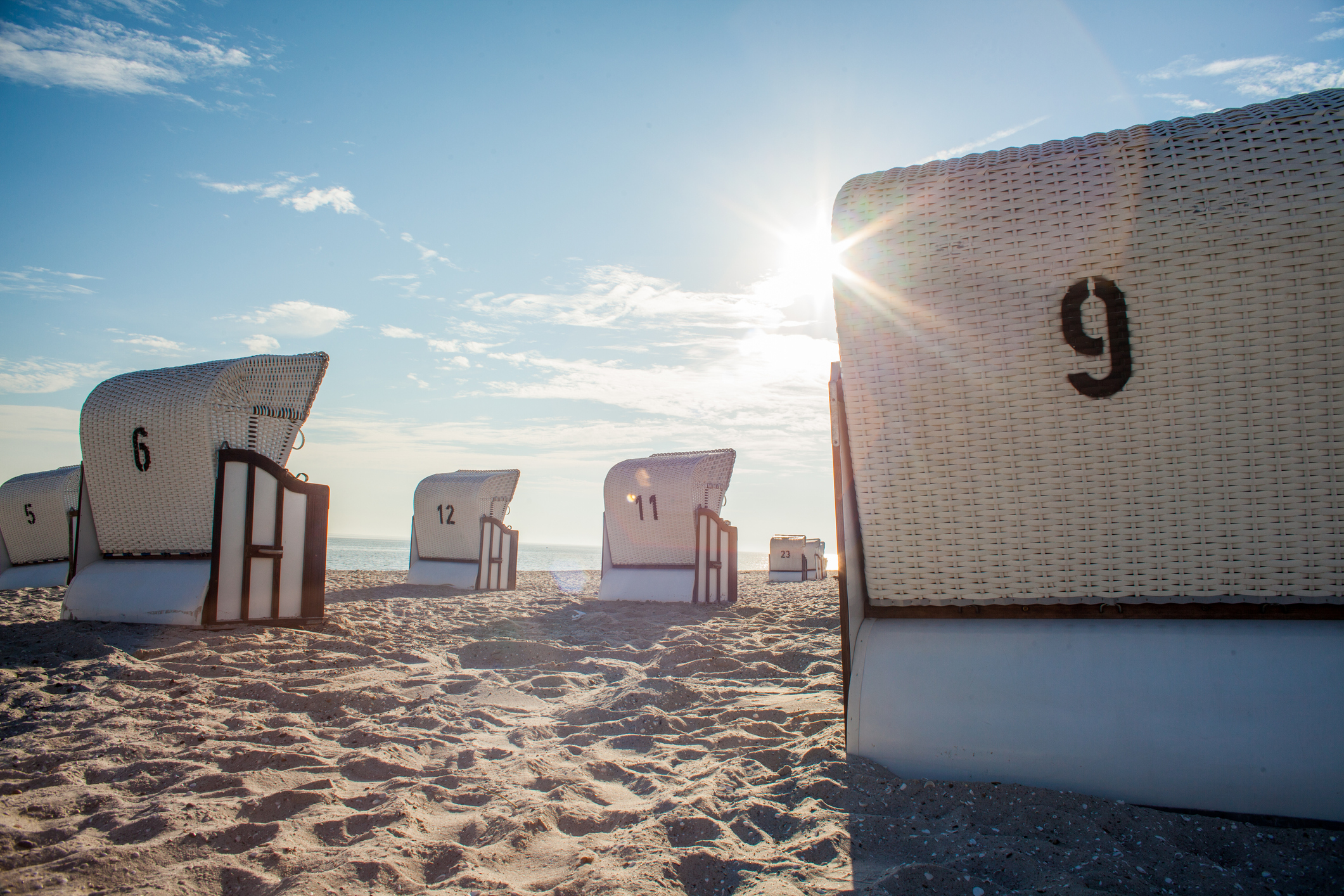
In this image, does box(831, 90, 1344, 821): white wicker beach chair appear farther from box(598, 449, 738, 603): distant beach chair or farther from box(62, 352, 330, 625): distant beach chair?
box(598, 449, 738, 603): distant beach chair

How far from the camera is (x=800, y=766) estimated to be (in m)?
2.18

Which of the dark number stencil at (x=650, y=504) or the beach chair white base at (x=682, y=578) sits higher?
the dark number stencil at (x=650, y=504)

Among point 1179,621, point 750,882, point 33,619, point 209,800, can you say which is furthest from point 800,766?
point 33,619

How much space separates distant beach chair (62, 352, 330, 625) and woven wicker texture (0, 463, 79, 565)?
19.7 feet

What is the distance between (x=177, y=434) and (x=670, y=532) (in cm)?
603

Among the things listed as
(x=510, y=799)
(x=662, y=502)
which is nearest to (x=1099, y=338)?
(x=510, y=799)

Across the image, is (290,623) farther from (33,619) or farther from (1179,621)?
(1179,621)

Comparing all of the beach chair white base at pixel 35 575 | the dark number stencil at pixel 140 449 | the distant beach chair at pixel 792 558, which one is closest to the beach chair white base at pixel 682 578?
the dark number stencil at pixel 140 449

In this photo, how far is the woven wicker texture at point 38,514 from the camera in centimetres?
972

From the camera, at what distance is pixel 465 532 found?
38.5 feet

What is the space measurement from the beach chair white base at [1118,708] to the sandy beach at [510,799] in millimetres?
76

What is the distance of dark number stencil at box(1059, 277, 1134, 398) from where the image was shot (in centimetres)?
171

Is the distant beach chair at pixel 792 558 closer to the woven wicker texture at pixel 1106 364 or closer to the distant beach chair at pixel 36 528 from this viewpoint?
the distant beach chair at pixel 36 528

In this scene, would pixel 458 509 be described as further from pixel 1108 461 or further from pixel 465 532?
pixel 1108 461
